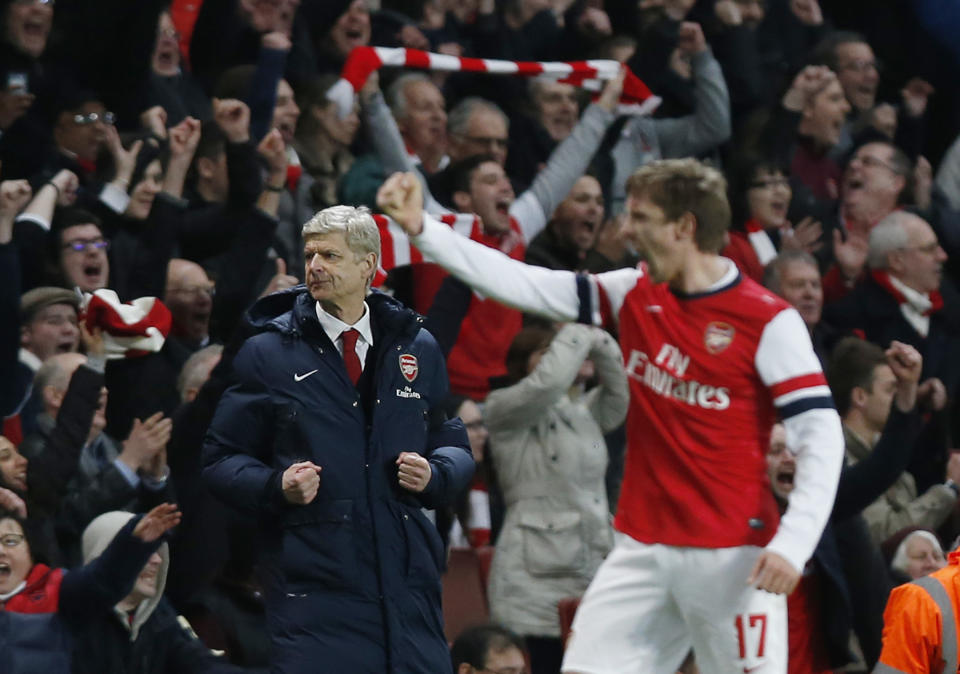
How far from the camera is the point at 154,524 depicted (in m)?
6.61

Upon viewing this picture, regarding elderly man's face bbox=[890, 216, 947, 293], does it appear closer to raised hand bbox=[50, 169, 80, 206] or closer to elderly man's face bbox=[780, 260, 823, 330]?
elderly man's face bbox=[780, 260, 823, 330]

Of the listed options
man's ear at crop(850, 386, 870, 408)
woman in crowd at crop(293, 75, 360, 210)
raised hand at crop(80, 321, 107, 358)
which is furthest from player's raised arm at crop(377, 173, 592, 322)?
woman in crowd at crop(293, 75, 360, 210)

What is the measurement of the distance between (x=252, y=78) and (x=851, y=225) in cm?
397

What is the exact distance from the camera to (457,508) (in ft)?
27.9

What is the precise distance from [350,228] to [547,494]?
2.79m

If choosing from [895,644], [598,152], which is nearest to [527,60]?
[598,152]

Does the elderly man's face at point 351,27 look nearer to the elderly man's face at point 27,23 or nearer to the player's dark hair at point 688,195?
the elderly man's face at point 27,23

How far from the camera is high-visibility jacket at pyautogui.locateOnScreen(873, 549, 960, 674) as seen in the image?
17.9 feet

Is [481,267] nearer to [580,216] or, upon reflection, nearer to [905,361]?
[905,361]

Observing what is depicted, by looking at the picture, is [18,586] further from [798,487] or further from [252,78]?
[252,78]

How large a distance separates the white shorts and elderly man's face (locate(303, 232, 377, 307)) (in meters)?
1.21

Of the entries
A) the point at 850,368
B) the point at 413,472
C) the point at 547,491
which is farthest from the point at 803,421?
the point at 850,368

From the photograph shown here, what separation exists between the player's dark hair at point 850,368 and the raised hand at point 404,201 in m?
3.74

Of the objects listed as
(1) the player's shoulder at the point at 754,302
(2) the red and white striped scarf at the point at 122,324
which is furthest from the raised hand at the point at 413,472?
(2) the red and white striped scarf at the point at 122,324
